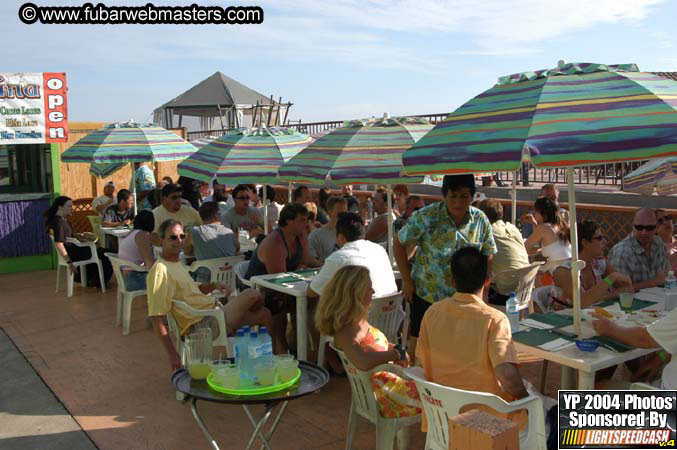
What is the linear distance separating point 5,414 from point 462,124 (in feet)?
12.9

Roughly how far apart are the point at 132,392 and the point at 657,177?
599cm

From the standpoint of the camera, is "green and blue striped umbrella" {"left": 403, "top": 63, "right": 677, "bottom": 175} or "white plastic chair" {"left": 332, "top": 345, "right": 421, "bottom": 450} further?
"white plastic chair" {"left": 332, "top": 345, "right": 421, "bottom": 450}

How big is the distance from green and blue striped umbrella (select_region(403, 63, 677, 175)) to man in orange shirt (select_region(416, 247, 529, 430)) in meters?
0.61

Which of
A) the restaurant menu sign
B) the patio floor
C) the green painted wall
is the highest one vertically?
the restaurant menu sign

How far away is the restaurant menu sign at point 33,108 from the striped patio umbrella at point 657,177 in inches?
347

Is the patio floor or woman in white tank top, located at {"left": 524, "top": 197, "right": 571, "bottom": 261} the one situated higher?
woman in white tank top, located at {"left": 524, "top": 197, "right": 571, "bottom": 261}

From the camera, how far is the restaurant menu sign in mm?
11172

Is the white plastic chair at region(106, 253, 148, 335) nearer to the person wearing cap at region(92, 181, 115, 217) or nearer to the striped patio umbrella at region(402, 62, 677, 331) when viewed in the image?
the person wearing cap at region(92, 181, 115, 217)

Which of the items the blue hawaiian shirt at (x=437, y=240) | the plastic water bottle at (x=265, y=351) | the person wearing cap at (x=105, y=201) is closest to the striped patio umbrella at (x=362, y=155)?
the blue hawaiian shirt at (x=437, y=240)

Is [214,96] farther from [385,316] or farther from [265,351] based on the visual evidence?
[265,351]

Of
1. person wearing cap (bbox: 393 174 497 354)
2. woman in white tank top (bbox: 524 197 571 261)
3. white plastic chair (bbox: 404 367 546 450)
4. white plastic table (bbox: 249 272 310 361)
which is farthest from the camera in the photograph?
woman in white tank top (bbox: 524 197 571 261)

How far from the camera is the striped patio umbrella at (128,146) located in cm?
879

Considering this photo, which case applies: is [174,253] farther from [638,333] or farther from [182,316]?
[638,333]

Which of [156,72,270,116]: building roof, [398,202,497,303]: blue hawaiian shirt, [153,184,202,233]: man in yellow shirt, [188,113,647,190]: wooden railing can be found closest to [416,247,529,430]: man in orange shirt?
[398,202,497,303]: blue hawaiian shirt
